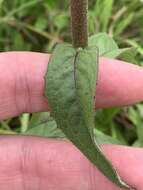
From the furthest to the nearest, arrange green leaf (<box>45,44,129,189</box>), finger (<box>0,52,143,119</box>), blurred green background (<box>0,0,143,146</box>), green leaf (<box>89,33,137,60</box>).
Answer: blurred green background (<box>0,0,143,146</box>), green leaf (<box>89,33,137,60</box>), finger (<box>0,52,143,119</box>), green leaf (<box>45,44,129,189</box>)

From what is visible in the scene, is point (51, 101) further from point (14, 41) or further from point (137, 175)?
point (14, 41)

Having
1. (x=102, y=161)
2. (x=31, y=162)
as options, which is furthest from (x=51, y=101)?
(x=31, y=162)

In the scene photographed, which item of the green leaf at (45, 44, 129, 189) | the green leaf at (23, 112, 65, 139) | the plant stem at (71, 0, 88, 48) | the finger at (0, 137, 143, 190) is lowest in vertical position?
the finger at (0, 137, 143, 190)

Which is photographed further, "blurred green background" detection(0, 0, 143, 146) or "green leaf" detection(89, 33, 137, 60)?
"blurred green background" detection(0, 0, 143, 146)

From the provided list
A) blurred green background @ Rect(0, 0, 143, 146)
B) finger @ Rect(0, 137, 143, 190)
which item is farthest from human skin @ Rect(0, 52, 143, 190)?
blurred green background @ Rect(0, 0, 143, 146)

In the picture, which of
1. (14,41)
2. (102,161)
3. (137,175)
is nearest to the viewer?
(102,161)

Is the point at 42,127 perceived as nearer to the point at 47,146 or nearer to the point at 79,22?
the point at 47,146

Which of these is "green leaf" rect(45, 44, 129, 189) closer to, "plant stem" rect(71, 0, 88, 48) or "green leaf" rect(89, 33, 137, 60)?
"plant stem" rect(71, 0, 88, 48)
